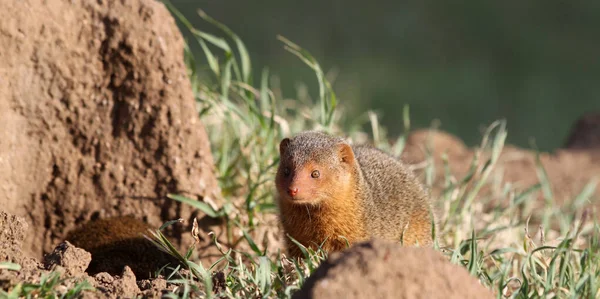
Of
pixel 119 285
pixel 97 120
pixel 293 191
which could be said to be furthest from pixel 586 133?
pixel 119 285

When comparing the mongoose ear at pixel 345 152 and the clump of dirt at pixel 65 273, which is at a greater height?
the mongoose ear at pixel 345 152

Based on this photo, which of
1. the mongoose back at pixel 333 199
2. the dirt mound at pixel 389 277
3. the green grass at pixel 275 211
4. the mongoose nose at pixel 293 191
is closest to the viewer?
the dirt mound at pixel 389 277

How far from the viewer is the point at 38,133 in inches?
160

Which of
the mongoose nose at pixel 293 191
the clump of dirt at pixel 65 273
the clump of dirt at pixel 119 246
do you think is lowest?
the clump of dirt at pixel 119 246

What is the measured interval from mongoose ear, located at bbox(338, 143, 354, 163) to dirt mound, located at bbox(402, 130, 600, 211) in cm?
175

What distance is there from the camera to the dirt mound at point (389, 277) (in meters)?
2.57

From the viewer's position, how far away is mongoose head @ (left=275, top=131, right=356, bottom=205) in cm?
375

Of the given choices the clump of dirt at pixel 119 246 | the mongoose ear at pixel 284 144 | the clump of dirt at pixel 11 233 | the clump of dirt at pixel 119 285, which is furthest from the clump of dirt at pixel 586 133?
the clump of dirt at pixel 11 233

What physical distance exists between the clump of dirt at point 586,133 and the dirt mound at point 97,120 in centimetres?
357

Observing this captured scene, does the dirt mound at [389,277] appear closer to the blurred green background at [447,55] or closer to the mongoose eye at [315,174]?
the mongoose eye at [315,174]

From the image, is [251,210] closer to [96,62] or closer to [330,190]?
[330,190]

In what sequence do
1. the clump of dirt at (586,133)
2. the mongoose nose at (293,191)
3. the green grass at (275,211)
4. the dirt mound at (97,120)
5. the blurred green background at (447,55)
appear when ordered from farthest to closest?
the blurred green background at (447,55), the clump of dirt at (586,133), the dirt mound at (97,120), the mongoose nose at (293,191), the green grass at (275,211)

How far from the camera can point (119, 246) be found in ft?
13.4

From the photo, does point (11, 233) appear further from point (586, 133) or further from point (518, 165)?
point (586, 133)
